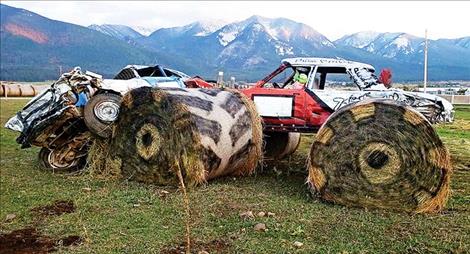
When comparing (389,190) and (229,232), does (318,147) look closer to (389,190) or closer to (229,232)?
(389,190)

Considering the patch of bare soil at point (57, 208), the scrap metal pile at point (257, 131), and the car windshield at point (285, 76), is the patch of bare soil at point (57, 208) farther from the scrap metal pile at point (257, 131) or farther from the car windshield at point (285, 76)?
the car windshield at point (285, 76)

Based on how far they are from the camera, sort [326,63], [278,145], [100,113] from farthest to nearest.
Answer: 1. [278,145]
2. [326,63]
3. [100,113]

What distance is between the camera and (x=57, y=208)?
768 cm

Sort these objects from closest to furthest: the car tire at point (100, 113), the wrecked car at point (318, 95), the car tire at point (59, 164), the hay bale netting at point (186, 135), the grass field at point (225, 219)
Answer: the grass field at point (225, 219)
the hay bale netting at point (186, 135)
the wrecked car at point (318, 95)
the car tire at point (100, 113)
the car tire at point (59, 164)

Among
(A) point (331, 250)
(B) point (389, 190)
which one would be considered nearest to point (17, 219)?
(A) point (331, 250)

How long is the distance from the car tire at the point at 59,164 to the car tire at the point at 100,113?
0.66m

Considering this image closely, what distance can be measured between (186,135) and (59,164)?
303 cm

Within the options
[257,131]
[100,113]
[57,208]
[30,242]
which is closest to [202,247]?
[30,242]

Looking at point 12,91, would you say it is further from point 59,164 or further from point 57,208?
point 57,208

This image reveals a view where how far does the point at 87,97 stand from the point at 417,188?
6187 millimetres

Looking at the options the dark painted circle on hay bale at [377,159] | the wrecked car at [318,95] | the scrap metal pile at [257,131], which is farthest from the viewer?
the wrecked car at [318,95]

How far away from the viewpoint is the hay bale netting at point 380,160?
7258 mm

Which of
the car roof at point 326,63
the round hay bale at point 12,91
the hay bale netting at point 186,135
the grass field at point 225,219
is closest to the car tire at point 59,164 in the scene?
the grass field at point 225,219

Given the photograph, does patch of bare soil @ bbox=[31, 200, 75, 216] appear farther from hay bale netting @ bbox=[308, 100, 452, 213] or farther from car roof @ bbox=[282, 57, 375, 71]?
car roof @ bbox=[282, 57, 375, 71]
